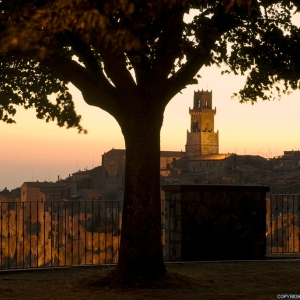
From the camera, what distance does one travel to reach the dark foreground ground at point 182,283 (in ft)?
30.2

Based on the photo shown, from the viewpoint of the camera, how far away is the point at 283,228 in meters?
55.3

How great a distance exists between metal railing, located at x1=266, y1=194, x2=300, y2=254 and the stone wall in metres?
0.50

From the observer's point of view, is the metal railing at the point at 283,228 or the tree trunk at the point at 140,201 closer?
the tree trunk at the point at 140,201

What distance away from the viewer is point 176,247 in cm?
1312

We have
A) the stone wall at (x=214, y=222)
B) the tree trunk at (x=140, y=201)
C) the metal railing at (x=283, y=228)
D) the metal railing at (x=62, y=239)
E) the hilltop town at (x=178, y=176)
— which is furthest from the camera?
the hilltop town at (x=178, y=176)

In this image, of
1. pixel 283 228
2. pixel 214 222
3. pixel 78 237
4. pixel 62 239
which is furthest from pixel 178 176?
pixel 214 222

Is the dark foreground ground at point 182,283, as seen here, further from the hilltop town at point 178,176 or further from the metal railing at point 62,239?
the hilltop town at point 178,176

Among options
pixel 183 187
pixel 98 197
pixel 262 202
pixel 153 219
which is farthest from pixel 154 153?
pixel 98 197

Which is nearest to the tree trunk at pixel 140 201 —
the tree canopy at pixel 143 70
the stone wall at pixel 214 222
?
the tree canopy at pixel 143 70

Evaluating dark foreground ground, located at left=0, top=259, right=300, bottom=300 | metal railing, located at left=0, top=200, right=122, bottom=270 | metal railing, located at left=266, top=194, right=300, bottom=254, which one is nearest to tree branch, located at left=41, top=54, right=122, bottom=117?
metal railing, located at left=0, top=200, right=122, bottom=270

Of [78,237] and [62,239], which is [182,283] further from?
[62,239]

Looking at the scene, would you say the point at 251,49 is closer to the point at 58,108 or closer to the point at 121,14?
the point at 121,14

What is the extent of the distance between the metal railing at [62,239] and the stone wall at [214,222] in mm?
1168

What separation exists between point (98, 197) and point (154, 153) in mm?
98935
